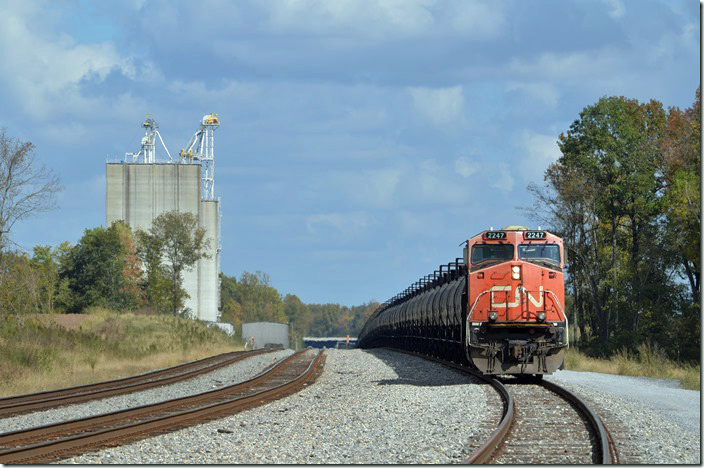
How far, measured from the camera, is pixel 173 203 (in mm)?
102062

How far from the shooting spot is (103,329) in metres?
54.3

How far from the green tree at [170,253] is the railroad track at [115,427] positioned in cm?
7279

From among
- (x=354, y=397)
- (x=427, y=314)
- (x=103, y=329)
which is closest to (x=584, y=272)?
(x=427, y=314)

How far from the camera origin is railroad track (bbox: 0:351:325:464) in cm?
1263

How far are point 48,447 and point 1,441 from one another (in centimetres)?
115

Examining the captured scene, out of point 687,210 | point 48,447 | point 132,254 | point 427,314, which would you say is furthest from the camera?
point 132,254

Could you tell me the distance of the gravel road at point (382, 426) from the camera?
12.3m

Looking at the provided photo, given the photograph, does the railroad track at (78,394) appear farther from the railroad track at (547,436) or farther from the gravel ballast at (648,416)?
the gravel ballast at (648,416)

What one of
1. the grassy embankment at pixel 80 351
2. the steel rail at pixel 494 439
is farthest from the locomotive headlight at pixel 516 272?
the grassy embankment at pixel 80 351

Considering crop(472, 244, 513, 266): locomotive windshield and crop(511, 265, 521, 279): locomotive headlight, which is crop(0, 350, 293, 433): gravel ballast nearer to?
crop(472, 244, 513, 266): locomotive windshield

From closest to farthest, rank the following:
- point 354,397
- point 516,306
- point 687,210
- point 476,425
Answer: point 476,425, point 354,397, point 516,306, point 687,210

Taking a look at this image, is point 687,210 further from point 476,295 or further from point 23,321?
point 23,321

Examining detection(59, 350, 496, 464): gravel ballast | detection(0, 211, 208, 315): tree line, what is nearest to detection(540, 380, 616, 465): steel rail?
detection(59, 350, 496, 464): gravel ballast

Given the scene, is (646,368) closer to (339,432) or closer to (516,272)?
(516,272)
